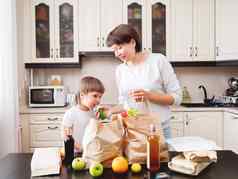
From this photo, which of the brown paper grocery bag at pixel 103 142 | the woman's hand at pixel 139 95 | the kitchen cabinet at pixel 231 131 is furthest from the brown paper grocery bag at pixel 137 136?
the kitchen cabinet at pixel 231 131

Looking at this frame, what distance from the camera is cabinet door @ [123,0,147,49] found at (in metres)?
3.36

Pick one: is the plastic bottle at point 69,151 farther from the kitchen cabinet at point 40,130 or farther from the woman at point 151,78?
the kitchen cabinet at point 40,130

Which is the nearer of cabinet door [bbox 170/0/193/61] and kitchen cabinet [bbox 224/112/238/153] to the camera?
kitchen cabinet [bbox 224/112/238/153]

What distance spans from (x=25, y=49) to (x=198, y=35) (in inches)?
77.7

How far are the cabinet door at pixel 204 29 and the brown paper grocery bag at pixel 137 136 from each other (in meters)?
2.33

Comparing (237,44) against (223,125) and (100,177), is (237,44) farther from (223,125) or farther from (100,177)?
(100,177)

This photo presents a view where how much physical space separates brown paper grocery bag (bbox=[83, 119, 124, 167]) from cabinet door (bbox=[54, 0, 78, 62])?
7.35ft

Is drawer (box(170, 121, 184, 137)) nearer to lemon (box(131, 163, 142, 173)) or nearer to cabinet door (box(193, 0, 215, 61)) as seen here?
cabinet door (box(193, 0, 215, 61))

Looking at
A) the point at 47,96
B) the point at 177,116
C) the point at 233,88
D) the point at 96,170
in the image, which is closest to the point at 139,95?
the point at 96,170

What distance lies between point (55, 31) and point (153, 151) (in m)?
2.50

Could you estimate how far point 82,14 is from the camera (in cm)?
335

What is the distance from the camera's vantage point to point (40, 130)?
316cm

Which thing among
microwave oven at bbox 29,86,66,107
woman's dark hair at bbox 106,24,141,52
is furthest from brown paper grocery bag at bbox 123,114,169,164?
microwave oven at bbox 29,86,66,107

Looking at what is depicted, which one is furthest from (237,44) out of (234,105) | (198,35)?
(234,105)
